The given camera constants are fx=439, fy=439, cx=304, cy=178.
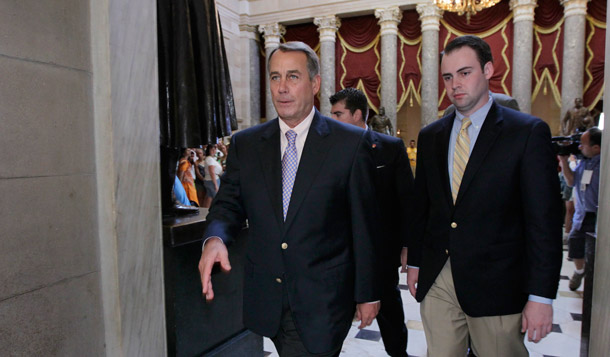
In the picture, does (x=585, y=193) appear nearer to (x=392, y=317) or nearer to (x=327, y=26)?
(x=392, y=317)

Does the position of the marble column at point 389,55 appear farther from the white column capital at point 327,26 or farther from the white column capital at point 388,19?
the white column capital at point 327,26

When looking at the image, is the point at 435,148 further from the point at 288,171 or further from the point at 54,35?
the point at 54,35

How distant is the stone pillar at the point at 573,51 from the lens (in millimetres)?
Result: 12477

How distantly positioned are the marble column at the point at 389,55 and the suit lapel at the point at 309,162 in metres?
13.1

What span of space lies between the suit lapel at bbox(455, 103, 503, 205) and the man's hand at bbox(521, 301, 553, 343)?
503 mm

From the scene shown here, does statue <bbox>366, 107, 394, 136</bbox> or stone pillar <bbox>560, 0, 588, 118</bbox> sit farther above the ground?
stone pillar <bbox>560, 0, 588, 118</bbox>

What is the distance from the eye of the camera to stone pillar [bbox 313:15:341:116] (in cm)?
1527

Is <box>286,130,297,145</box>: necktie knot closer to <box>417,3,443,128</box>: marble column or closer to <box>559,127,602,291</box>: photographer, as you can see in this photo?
<box>559,127,602,291</box>: photographer

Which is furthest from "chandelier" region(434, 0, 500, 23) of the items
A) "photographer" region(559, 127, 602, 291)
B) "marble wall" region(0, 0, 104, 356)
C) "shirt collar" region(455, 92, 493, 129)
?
"marble wall" region(0, 0, 104, 356)

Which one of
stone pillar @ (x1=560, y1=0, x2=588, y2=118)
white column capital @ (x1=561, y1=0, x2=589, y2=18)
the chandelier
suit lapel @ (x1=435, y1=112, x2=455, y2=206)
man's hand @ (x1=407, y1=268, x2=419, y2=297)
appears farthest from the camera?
stone pillar @ (x1=560, y1=0, x2=588, y2=118)

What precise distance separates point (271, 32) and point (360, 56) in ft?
11.1

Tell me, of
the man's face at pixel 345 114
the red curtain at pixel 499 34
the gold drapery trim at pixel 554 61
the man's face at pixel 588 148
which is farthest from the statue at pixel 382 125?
the man's face at pixel 345 114

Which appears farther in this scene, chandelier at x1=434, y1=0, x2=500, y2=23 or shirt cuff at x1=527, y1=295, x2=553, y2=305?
chandelier at x1=434, y1=0, x2=500, y2=23

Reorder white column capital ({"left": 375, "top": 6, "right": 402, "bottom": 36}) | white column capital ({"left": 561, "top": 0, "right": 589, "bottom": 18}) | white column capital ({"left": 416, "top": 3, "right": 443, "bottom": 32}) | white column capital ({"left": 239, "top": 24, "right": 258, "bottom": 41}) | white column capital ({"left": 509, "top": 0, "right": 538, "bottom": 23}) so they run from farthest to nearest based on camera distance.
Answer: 1. white column capital ({"left": 239, "top": 24, "right": 258, "bottom": 41})
2. white column capital ({"left": 375, "top": 6, "right": 402, "bottom": 36})
3. white column capital ({"left": 416, "top": 3, "right": 443, "bottom": 32})
4. white column capital ({"left": 509, "top": 0, "right": 538, "bottom": 23})
5. white column capital ({"left": 561, "top": 0, "right": 589, "bottom": 18})
